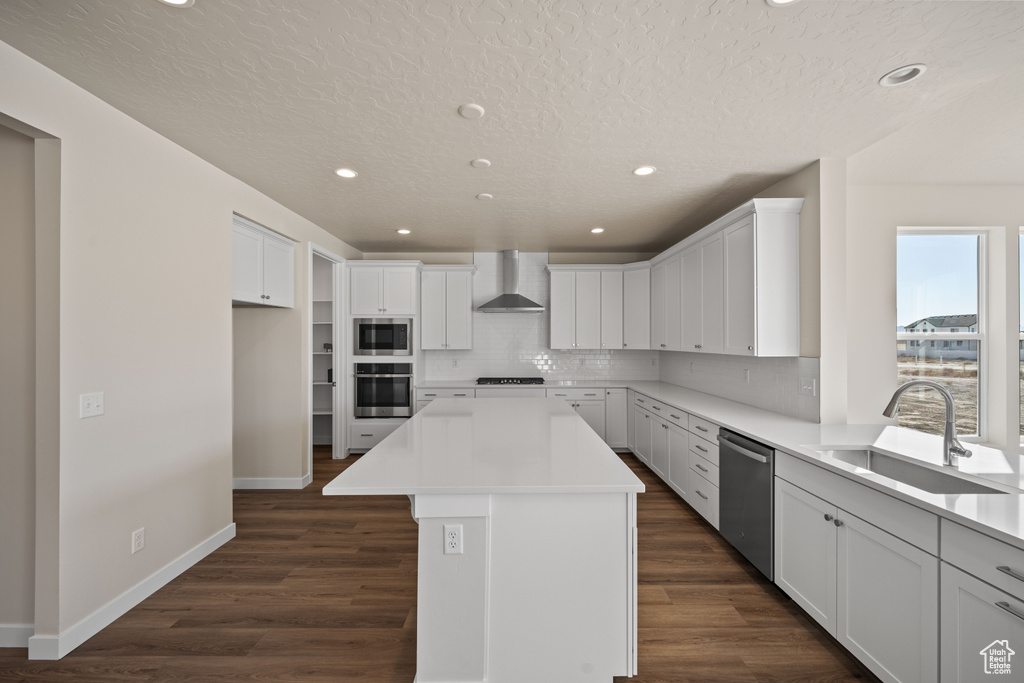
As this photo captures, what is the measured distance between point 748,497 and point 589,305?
3.30 metres

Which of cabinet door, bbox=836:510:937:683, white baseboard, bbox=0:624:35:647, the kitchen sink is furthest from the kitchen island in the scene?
white baseboard, bbox=0:624:35:647

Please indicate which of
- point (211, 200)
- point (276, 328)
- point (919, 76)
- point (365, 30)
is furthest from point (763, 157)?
point (276, 328)

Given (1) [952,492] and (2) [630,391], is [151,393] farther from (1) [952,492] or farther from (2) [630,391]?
(2) [630,391]

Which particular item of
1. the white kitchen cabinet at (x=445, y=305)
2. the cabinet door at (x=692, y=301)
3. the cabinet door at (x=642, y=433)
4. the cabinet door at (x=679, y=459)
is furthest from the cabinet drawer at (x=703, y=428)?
the white kitchen cabinet at (x=445, y=305)

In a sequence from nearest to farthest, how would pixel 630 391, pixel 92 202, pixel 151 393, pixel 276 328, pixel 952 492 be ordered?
pixel 952 492
pixel 92 202
pixel 151 393
pixel 276 328
pixel 630 391

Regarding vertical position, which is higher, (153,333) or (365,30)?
(365,30)

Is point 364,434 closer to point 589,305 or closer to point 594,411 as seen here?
point 594,411

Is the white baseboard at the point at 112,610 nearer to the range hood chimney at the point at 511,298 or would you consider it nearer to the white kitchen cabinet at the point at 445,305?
the white kitchen cabinet at the point at 445,305

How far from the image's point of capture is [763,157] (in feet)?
9.08

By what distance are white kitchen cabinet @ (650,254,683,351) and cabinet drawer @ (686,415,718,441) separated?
1161mm

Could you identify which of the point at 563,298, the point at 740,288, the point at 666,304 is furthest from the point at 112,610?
the point at 666,304

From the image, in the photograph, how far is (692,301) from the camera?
4.09 metres

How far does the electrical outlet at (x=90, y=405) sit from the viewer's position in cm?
199

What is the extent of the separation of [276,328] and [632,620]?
12.4 ft
